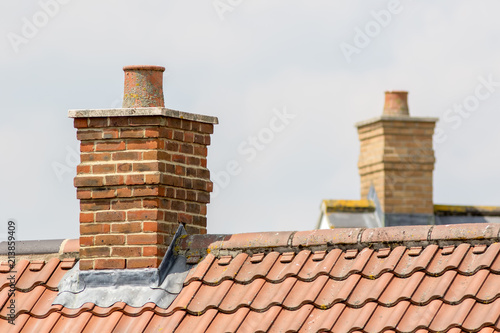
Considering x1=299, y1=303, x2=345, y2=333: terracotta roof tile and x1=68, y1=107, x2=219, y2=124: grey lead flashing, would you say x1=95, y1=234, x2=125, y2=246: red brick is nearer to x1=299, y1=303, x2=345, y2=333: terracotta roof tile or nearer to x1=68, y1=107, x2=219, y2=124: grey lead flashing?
x1=68, y1=107, x2=219, y2=124: grey lead flashing

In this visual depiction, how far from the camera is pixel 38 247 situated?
972cm

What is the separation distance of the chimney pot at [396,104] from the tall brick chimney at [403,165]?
36cm

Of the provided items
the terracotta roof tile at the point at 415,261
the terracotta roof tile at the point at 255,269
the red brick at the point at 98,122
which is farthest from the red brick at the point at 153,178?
the terracotta roof tile at the point at 415,261

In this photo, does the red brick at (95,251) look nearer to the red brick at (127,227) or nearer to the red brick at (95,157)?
the red brick at (127,227)

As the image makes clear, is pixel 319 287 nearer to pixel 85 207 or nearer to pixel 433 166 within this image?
pixel 85 207

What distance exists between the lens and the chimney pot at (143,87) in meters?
9.77

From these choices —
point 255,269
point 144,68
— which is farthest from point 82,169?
point 255,269

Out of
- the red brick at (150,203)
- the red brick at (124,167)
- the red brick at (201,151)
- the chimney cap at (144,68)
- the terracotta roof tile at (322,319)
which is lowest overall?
the terracotta roof tile at (322,319)

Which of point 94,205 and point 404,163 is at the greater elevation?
point 94,205

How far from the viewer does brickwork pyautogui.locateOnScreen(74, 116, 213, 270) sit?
9.14 meters

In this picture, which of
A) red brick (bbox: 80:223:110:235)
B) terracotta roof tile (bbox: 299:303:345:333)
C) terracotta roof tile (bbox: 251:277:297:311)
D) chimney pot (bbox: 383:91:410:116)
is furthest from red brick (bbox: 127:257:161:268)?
chimney pot (bbox: 383:91:410:116)

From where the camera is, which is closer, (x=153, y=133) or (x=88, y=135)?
(x=153, y=133)

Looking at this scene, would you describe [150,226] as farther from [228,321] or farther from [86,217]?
[228,321]

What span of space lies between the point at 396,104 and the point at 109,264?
13007 millimetres
